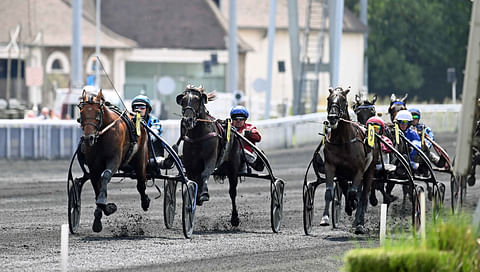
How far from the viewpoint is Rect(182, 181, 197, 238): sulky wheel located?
13.7 meters

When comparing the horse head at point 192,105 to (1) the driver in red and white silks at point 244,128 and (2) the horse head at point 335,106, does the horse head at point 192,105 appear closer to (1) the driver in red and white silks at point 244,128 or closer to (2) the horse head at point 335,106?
(1) the driver in red and white silks at point 244,128

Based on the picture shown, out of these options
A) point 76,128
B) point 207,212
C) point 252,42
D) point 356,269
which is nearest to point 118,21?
point 252,42

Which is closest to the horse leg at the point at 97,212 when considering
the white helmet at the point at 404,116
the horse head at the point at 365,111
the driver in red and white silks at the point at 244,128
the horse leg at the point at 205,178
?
the horse leg at the point at 205,178

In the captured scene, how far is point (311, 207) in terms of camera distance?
14.3 meters

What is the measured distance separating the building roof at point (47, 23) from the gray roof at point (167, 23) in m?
2.57

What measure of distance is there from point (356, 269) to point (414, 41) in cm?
6123

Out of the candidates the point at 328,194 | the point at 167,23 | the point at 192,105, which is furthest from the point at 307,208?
the point at 167,23

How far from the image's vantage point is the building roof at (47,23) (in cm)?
5522

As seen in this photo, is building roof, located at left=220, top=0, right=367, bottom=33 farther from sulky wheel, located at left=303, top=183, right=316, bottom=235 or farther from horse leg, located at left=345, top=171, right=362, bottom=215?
horse leg, located at left=345, top=171, right=362, bottom=215

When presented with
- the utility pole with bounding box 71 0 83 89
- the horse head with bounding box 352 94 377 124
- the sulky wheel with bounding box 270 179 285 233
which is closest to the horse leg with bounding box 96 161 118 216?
the sulky wheel with bounding box 270 179 285 233

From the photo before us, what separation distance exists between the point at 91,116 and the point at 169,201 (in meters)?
2.02

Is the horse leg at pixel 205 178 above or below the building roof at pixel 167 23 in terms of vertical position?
below

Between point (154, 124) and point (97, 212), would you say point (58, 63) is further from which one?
point (97, 212)

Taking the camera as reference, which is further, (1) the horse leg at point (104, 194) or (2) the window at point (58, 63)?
(2) the window at point (58, 63)
